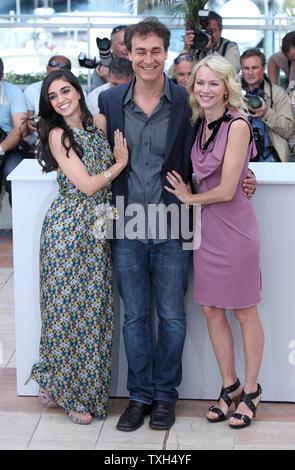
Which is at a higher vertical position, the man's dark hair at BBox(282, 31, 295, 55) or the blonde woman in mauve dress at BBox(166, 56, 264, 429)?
the man's dark hair at BBox(282, 31, 295, 55)

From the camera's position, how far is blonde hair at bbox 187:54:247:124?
3.18 m

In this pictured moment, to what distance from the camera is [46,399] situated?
11.9 feet

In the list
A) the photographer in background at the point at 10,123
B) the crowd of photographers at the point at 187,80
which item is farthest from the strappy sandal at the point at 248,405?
the photographer in background at the point at 10,123

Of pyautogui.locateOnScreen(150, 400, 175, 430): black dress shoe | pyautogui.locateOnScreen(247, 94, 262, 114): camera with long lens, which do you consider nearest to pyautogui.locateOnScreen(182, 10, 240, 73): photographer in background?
pyautogui.locateOnScreen(247, 94, 262, 114): camera with long lens

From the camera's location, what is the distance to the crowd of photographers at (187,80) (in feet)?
17.2

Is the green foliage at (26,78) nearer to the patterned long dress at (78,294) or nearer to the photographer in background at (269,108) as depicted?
the photographer in background at (269,108)

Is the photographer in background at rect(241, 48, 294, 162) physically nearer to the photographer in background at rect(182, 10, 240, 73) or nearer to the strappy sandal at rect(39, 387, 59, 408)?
the photographer in background at rect(182, 10, 240, 73)

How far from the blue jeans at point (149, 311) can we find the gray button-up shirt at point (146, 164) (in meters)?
0.08

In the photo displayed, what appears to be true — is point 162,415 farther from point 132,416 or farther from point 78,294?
point 78,294

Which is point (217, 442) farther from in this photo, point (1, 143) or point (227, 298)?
point (1, 143)


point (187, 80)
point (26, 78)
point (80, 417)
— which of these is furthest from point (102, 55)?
point (80, 417)

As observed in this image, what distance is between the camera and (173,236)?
3.36 metres

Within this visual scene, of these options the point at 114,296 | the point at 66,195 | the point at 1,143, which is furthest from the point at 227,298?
the point at 1,143

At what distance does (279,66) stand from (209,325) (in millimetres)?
3618
